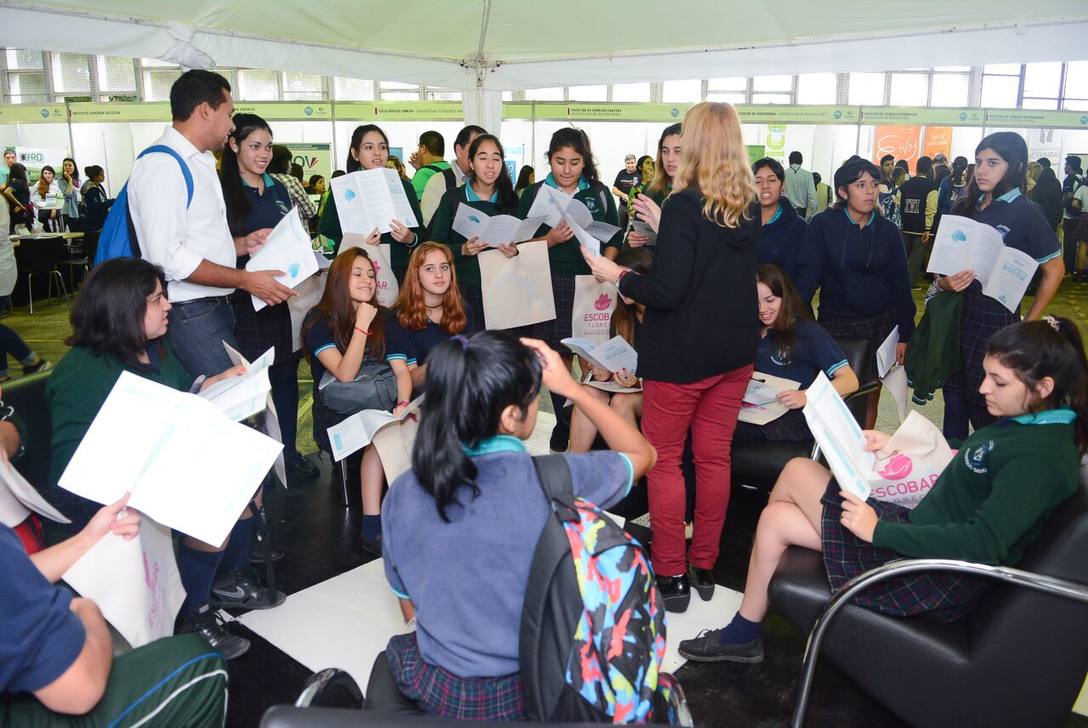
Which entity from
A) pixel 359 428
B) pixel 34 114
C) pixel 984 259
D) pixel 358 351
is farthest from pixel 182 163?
pixel 34 114

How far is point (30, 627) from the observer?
120cm

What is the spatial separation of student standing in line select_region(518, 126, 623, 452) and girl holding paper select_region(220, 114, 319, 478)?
1.15 m

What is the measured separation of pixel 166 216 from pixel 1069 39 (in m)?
4.23

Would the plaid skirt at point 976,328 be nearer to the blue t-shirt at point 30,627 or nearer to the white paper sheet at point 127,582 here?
the white paper sheet at point 127,582

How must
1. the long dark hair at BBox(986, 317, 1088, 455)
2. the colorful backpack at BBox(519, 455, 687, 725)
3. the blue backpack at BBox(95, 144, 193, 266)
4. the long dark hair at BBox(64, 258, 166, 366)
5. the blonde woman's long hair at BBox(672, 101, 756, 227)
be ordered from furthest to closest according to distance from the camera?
the blue backpack at BBox(95, 144, 193, 266) → the blonde woman's long hair at BBox(672, 101, 756, 227) → the long dark hair at BBox(64, 258, 166, 366) → the long dark hair at BBox(986, 317, 1088, 455) → the colorful backpack at BBox(519, 455, 687, 725)

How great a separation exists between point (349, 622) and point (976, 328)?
265cm

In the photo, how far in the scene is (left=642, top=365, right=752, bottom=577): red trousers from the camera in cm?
252

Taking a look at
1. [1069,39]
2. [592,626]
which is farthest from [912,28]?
[592,626]

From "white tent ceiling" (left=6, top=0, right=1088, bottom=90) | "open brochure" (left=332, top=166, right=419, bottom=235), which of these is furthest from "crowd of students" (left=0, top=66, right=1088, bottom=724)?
"white tent ceiling" (left=6, top=0, right=1088, bottom=90)

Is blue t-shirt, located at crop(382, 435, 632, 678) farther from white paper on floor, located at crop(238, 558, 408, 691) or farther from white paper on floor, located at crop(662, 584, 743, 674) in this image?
white paper on floor, located at crop(662, 584, 743, 674)

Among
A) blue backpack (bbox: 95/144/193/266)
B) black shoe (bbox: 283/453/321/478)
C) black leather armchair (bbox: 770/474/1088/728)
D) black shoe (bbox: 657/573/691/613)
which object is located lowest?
black shoe (bbox: 657/573/691/613)

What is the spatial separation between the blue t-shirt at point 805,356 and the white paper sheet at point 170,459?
2.08 meters

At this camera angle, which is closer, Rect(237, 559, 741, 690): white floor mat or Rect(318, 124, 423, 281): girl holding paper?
Rect(237, 559, 741, 690): white floor mat

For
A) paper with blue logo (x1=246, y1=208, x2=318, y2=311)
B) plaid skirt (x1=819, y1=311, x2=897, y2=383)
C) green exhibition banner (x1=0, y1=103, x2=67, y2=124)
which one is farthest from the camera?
green exhibition banner (x1=0, y1=103, x2=67, y2=124)
